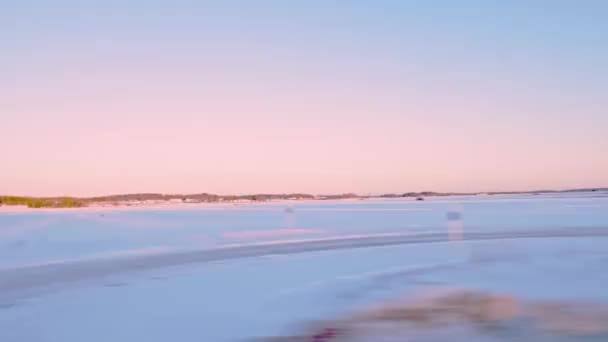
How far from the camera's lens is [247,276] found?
12.2 m

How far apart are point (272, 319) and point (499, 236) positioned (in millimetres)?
13306

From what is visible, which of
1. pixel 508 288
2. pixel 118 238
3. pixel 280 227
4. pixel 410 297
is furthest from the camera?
pixel 280 227

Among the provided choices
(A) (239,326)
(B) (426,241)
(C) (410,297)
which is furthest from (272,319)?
(B) (426,241)

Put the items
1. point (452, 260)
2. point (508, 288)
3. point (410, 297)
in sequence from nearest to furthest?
1. point (410, 297)
2. point (508, 288)
3. point (452, 260)

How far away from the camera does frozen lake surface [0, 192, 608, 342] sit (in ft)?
26.6

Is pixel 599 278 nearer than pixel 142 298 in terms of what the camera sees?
No

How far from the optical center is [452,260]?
1413 centimetres

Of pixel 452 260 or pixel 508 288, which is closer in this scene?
pixel 508 288

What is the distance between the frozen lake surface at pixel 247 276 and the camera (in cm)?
809

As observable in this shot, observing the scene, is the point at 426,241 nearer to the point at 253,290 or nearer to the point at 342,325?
the point at 253,290

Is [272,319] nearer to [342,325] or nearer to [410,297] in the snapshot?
[342,325]

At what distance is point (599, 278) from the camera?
11.0 meters

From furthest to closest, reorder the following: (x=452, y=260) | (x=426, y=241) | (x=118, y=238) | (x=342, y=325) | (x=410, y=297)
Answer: (x=118, y=238) → (x=426, y=241) → (x=452, y=260) → (x=410, y=297) → (x=342, y=325)

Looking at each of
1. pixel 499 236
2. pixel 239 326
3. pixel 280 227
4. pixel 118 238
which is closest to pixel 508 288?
pixel 239 326
